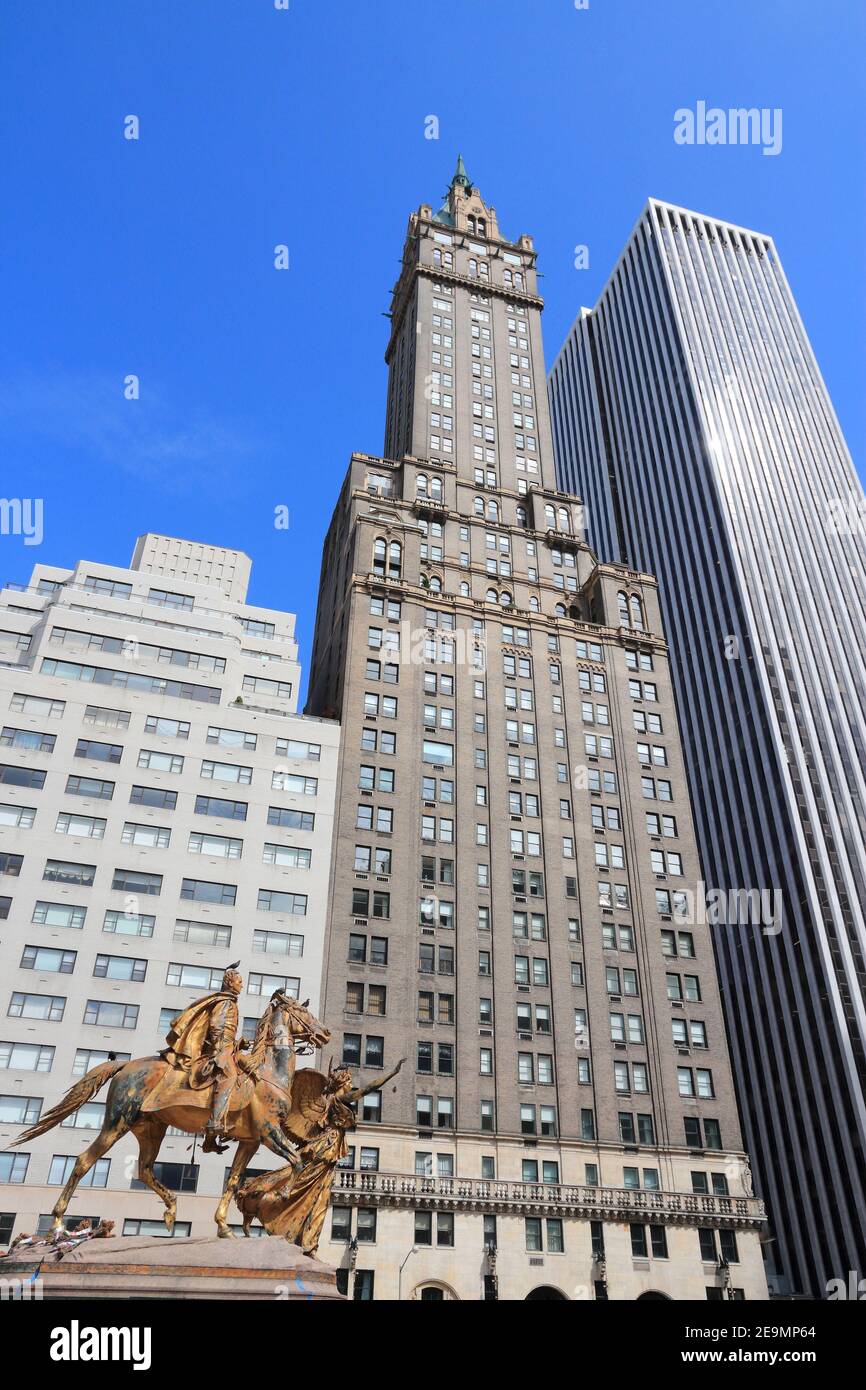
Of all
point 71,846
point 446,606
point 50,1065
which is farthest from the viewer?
point 446,606

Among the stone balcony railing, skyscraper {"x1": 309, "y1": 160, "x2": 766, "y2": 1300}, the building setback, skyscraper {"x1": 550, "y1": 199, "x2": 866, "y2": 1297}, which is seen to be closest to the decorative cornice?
skyscraper {"x1": 309, "y1": 160, "x2": 766, "y2": 1300}

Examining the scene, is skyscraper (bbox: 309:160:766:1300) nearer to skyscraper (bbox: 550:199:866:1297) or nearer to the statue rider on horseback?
the statue rider on horseback

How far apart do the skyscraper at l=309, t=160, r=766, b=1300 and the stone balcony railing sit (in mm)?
140

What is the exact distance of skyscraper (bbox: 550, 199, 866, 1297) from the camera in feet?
329

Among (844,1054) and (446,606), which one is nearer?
(446,606)

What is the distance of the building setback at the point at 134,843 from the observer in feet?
184

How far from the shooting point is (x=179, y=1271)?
25.8 m

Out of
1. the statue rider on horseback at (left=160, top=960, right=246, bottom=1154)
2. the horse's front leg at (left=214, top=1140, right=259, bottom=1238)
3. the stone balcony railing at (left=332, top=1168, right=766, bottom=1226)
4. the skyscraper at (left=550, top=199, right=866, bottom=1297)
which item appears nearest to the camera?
the horse's front leg at (left=214, top=1140, right=259, bottom=1238)

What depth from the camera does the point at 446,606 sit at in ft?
289

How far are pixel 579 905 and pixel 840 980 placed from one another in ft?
144

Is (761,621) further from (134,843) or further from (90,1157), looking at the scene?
(90,1157)

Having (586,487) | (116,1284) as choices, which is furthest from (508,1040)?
(586,487)

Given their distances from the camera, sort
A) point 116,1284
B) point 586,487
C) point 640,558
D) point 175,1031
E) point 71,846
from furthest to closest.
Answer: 1. point 586,487
2. point 640,558
3. point 71,846
4. point 175,1031
5. point 116,1284
